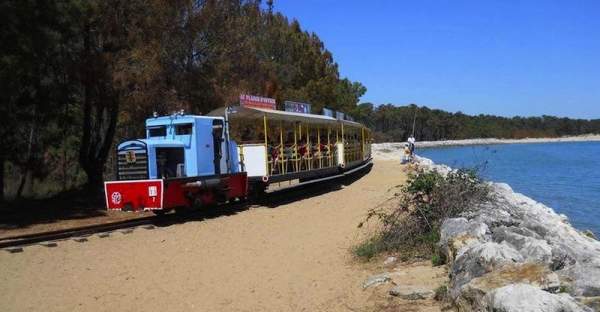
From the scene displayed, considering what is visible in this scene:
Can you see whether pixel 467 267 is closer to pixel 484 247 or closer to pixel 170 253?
pixel 484 247

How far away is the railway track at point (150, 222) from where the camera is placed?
40.8 feet

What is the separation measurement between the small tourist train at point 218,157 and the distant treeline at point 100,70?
10.5 ft

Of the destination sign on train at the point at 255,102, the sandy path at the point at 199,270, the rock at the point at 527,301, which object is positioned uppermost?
the destination sign on train at the point at 255,102

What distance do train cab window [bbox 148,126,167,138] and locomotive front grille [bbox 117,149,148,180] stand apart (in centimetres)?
156

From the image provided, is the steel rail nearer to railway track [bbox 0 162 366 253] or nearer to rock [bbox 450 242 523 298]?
railway track [bbox 0 162 366 253]

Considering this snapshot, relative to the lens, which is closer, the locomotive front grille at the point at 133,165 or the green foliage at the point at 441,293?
the green foliage at the point at 441,293

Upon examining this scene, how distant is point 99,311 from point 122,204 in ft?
23.1

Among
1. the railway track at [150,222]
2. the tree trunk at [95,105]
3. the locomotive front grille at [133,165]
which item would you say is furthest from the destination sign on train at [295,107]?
the locomotive front grille at [133,165]

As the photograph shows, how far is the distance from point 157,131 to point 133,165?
185 cm

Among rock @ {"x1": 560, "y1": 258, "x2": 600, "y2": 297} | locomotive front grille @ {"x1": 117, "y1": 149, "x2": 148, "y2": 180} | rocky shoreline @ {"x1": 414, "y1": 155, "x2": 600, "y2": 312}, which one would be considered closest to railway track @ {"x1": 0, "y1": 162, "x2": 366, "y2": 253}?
locomotive front grille @ {"x1": 117, "y1": 149, "x2": 148, "y2": 180}

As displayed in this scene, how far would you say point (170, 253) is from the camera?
1150 cm

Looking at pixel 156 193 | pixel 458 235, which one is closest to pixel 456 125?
pixel 156 193

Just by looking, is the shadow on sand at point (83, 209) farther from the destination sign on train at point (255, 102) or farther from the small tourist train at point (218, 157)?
the destination sign on train at point (255, 102)

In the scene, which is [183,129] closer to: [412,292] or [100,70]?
A: [100,70]
